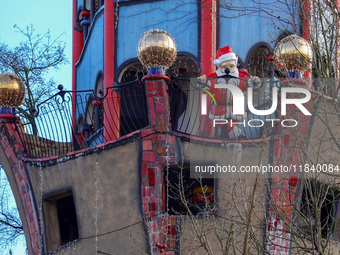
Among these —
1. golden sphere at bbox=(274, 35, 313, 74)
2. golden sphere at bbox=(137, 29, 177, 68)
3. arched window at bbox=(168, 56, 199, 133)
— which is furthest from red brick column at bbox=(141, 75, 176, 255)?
arched window at bbox=(168, 56, 199, 133)

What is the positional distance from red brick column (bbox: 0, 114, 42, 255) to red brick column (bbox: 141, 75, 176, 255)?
6.73ft

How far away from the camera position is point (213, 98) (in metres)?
9.20

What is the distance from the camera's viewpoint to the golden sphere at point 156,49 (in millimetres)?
8758

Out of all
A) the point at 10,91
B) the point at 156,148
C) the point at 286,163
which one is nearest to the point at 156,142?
the point at 156,148

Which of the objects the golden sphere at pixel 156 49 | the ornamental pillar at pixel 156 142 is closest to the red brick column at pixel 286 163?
the ornamental pillar at pixel 156 142

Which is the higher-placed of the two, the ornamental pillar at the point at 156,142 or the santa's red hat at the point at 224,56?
the santa's red hat at the point at 224,56

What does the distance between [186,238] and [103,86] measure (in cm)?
390

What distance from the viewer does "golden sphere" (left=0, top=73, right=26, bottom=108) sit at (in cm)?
1013

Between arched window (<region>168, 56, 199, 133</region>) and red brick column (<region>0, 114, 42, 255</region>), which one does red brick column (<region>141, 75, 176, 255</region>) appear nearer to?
red brick column (<region>0, 114, 42, 255</region>)

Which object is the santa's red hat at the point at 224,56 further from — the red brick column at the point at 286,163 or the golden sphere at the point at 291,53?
the red brick column at the point at 286,163

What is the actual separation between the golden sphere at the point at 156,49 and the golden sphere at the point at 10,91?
7.89 ft

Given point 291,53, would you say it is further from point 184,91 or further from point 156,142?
point 184,91

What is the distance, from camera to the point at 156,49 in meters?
8.75

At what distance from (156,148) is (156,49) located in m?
1.30
